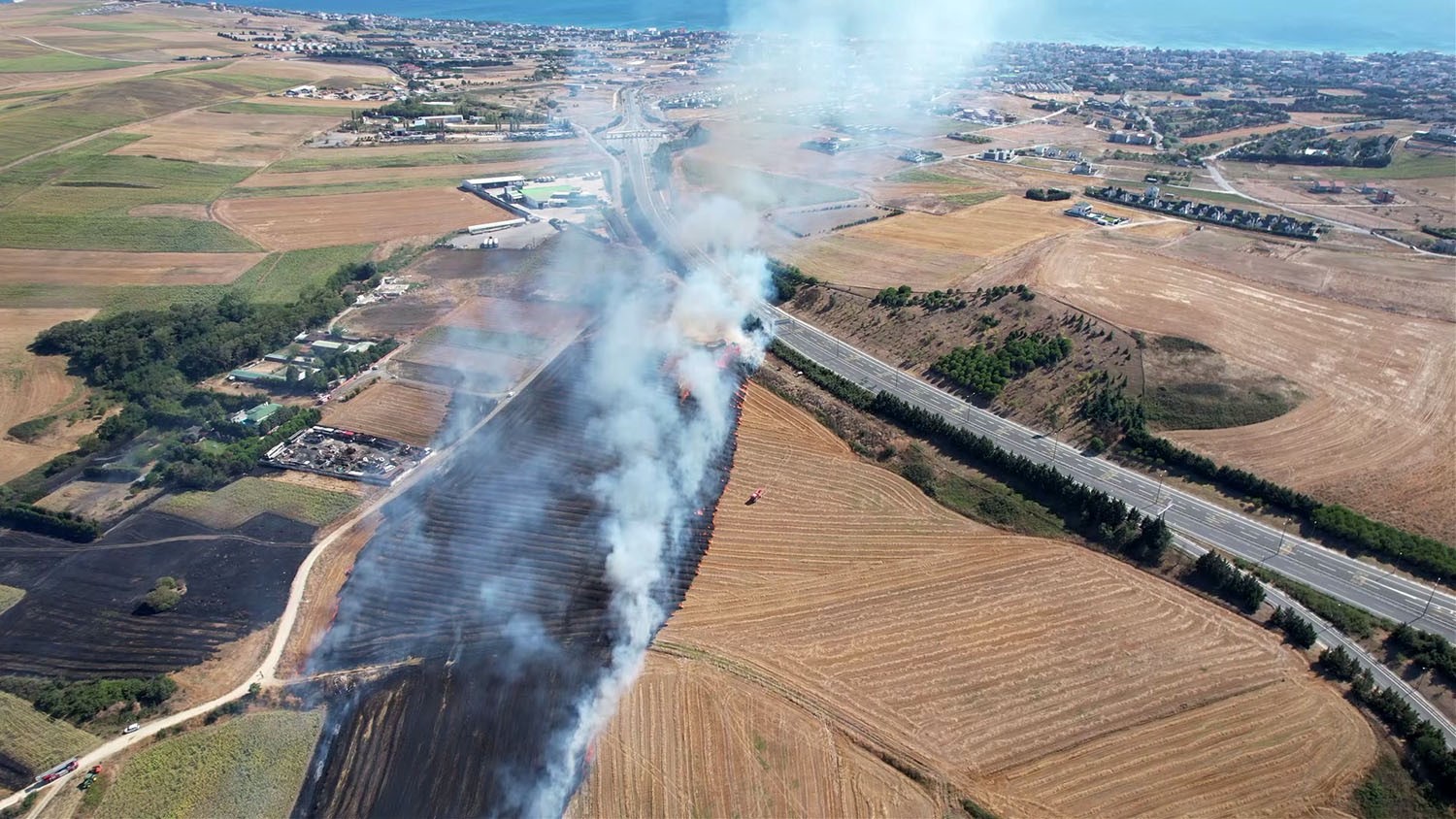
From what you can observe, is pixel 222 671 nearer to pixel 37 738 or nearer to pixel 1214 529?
pixel 37 738

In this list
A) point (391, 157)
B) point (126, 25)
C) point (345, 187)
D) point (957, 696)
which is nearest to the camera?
point (957, 696)

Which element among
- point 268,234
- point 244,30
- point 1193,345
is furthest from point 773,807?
point 244,30

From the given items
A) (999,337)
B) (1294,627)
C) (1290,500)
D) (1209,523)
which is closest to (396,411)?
(999,337)

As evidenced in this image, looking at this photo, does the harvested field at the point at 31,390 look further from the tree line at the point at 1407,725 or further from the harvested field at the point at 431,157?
the tree line at the point at 1407,725

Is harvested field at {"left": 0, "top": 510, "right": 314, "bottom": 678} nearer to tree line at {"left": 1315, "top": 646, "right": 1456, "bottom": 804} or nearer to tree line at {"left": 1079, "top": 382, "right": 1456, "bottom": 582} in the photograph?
tree line at {"left": 1315, "top": 646, "right": 1456, "bottom": 804}

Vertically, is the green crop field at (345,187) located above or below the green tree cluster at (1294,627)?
above

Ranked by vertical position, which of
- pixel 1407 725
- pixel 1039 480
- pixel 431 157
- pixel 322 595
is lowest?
pixel 322 595

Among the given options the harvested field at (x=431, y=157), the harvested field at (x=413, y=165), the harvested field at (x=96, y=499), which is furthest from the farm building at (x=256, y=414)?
the harvested field at (x=431, y=157)
